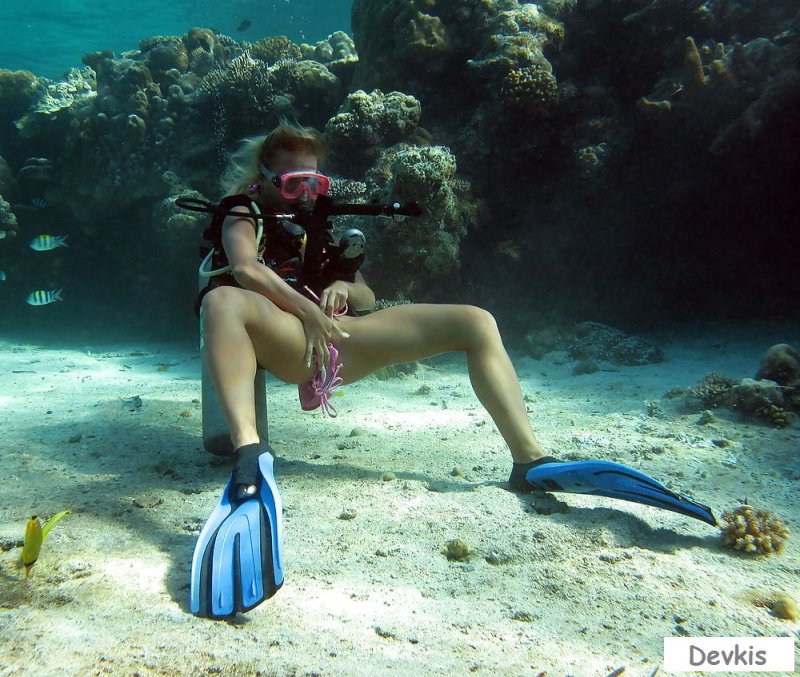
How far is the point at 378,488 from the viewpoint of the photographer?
2.74 metres

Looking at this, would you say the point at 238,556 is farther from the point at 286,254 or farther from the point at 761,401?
the point at 761,401

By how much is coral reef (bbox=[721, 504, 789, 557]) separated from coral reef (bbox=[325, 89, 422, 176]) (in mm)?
5640

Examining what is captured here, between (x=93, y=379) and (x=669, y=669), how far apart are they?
692cm

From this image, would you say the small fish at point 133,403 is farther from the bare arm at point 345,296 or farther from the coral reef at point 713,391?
the coral reef at point 713,391

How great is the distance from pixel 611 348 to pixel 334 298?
4.50 m

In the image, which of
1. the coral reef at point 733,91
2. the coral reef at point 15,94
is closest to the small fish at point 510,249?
the coral reef at point 733,91

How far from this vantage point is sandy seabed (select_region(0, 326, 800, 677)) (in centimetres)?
146

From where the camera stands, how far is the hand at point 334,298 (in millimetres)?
2764

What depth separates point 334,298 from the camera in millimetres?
2795

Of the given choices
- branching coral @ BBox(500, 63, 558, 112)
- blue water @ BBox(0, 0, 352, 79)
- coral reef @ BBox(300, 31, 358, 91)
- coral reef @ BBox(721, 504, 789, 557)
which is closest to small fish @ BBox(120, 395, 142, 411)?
coral reef @ BBox(721, 504, 789, 557)

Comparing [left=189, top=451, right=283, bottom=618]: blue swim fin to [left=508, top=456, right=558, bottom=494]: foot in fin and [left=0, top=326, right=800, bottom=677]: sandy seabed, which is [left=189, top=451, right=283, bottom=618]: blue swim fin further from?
[left=508, top=456, right=558, bottom=494]: foot in fin

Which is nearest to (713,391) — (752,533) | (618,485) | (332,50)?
(752,533)

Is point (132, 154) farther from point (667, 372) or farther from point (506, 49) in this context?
point (667, 372)

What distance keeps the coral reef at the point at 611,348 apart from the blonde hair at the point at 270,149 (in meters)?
4.47
